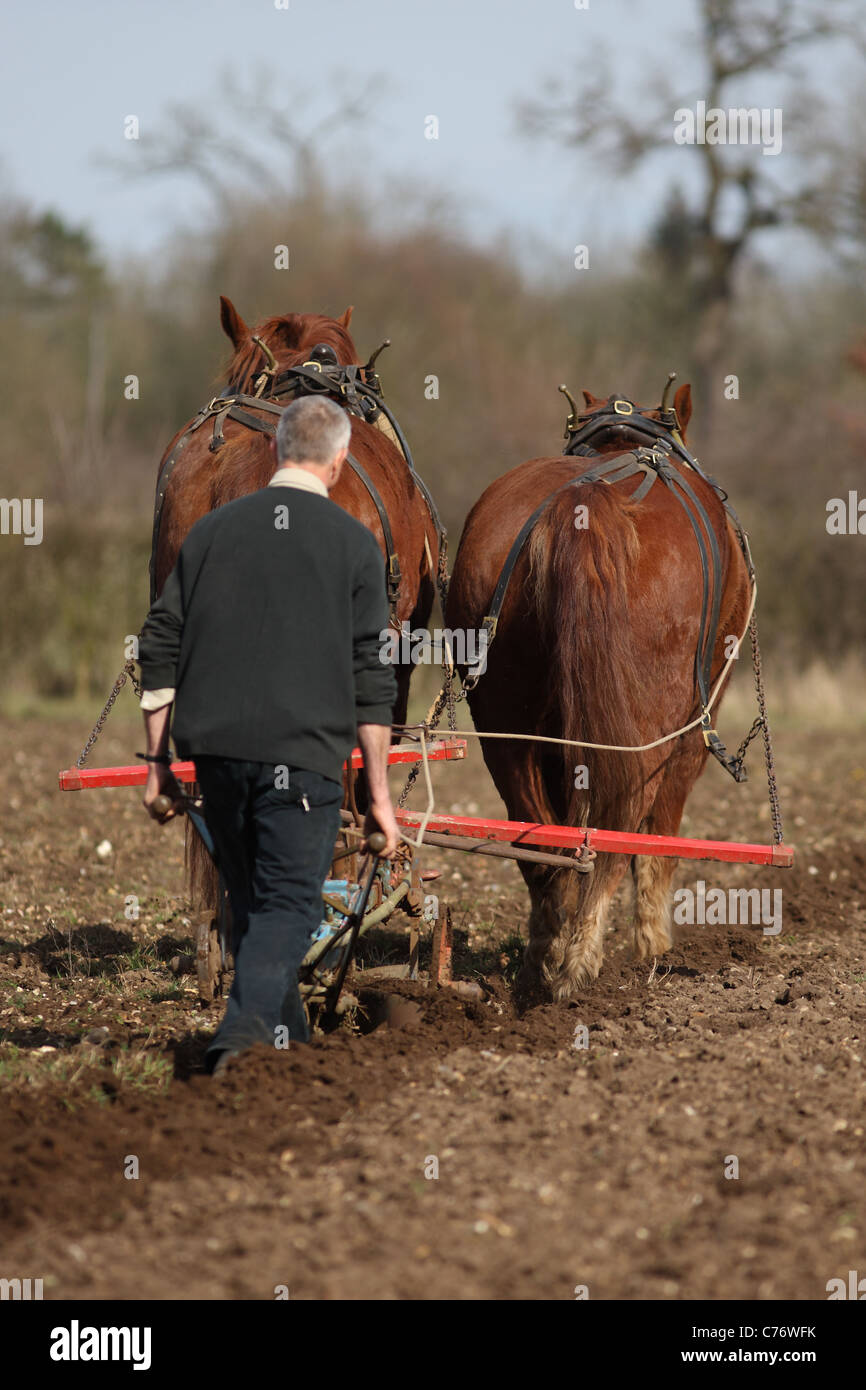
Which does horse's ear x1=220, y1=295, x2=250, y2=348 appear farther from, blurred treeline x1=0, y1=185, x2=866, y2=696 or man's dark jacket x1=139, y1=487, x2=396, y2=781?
blurred treeline x1=0, y1=185, x2=866, y2=696

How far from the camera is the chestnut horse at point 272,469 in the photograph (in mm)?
4992

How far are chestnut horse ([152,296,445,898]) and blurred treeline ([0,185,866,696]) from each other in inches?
370

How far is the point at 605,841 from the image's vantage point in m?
4.66

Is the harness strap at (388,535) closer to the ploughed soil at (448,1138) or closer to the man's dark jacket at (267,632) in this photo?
the man's dark jacket at (267,632)

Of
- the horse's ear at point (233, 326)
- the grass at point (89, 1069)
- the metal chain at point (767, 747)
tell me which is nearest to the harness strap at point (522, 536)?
the metal chain at point (767, 747)

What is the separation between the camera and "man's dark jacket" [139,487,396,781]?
3674 millimetres

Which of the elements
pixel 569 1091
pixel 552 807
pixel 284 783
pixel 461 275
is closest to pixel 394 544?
pixel 552 807

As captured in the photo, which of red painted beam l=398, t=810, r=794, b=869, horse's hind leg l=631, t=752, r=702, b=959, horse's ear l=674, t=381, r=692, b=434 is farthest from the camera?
horse's ear l=674, t=381, r=692, b=434

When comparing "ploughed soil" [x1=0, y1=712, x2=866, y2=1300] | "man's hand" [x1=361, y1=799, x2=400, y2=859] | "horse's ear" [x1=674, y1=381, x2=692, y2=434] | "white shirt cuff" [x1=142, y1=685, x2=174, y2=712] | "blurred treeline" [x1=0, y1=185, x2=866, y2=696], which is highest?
"blurred treeline" [x1=0, y1=185, x2=866, y2=696]

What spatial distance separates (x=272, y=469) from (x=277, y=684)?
1.35 meters

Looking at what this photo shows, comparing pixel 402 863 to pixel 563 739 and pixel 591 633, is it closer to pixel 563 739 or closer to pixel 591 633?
pixel 563 739

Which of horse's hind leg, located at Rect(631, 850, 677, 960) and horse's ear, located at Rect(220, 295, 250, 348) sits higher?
horse's ear, located at Rect(220, 295, 250, 348)

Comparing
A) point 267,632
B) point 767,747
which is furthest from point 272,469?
point 767,747

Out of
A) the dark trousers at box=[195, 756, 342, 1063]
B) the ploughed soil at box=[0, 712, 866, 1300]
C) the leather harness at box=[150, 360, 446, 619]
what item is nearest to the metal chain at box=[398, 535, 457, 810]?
the leather harness at box=[150, 360, 446, 619]
